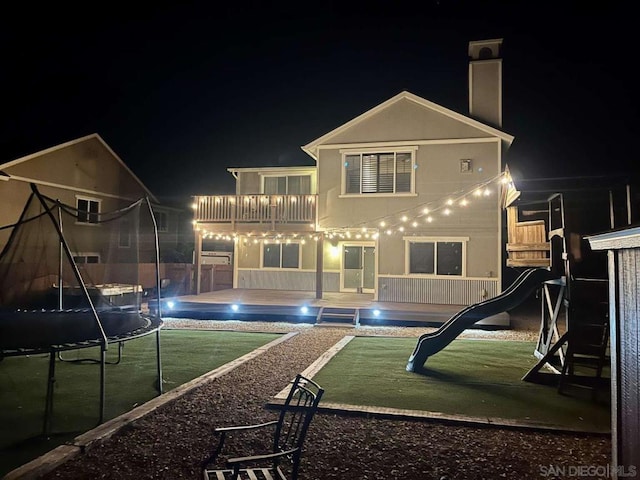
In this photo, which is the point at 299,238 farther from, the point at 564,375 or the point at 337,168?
the point at 564,375

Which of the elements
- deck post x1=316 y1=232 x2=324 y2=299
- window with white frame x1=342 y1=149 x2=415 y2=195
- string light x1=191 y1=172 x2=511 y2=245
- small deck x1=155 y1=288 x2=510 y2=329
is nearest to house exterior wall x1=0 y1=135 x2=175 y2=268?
small deck x1=155 y1=288 x2=510 y2=329

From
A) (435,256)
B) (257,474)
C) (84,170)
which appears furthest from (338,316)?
(84,170)

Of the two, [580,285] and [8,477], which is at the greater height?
[580,285]

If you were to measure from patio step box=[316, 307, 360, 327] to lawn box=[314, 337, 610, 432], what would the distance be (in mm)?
3244

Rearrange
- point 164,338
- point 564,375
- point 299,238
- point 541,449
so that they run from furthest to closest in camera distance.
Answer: point 299,238 < point 164,338 < point 564,375 < point 541,449

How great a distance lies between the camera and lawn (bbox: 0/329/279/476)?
477 cm

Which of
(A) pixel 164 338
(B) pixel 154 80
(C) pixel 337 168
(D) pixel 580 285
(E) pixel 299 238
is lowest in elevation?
(A) pixel 164 338

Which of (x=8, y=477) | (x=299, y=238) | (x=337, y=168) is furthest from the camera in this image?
(x=299, y=238)

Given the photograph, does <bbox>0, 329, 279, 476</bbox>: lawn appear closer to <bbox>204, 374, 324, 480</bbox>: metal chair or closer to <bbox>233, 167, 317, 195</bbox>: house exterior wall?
<bbox>204, 374, 324, 480</bbox>: metal chair

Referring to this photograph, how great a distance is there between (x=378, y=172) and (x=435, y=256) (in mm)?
3584

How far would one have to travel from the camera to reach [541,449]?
4516 millimetres

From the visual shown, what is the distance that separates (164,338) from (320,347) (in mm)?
4012

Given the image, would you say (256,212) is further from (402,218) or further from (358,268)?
(402,218)

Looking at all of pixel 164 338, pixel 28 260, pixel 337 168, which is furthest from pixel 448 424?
pixel 337 168
